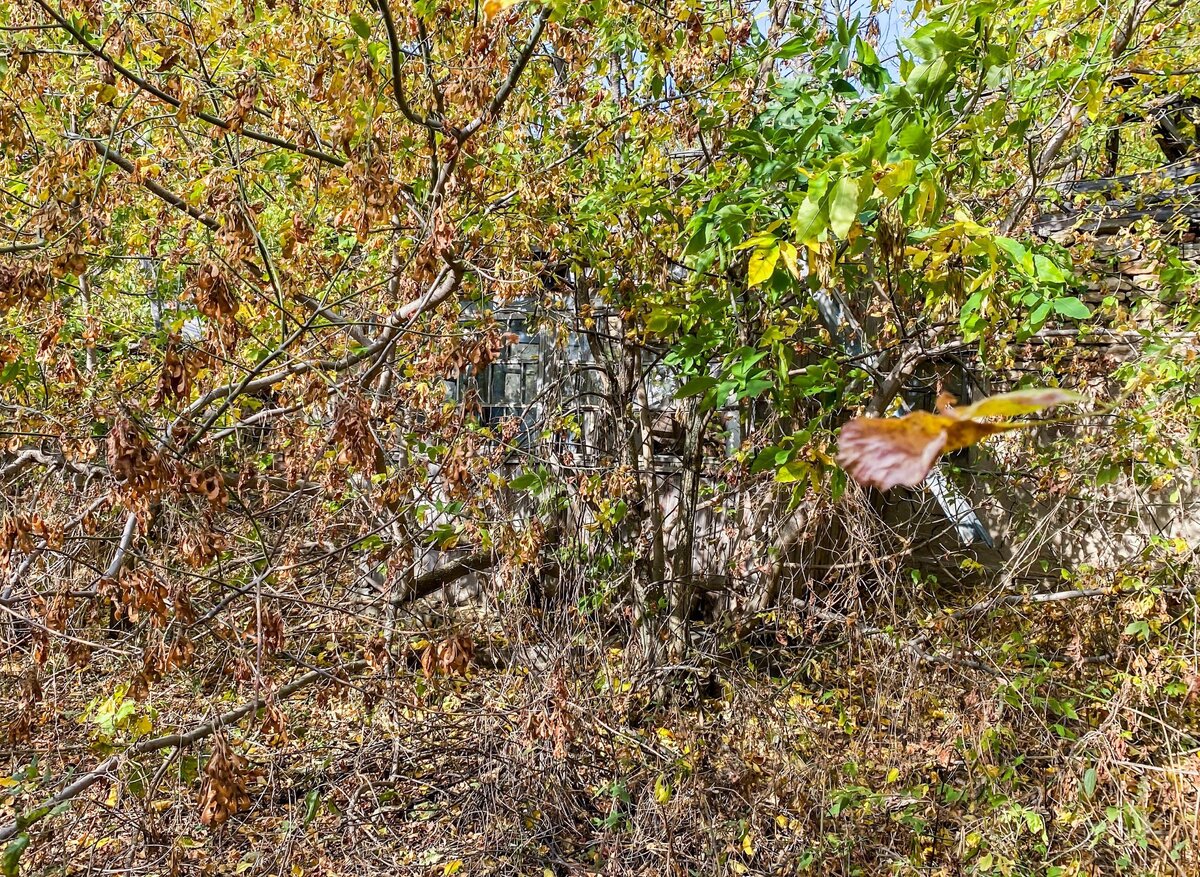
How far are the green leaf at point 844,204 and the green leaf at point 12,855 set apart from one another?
3540 mm

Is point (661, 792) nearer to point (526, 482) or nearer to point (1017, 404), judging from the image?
point (526, 482)

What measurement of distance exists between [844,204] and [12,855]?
3.63 m

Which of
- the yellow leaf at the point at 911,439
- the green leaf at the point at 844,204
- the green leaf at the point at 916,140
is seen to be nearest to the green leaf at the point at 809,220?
the green leaf at the point at 844,204

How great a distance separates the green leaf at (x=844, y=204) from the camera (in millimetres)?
1748

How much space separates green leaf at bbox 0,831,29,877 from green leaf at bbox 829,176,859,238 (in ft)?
11.6

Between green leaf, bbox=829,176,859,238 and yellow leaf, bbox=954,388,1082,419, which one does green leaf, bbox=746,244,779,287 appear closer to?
green leaf, bbox=829,176,859,238

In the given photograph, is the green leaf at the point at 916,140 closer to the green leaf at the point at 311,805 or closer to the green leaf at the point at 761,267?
the green leaf at the point at 761,267

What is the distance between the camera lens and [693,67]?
13.9 feet

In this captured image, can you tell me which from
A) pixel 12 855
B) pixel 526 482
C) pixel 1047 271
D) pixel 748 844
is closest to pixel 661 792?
pixel 748 844

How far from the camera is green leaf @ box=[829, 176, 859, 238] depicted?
1748mm

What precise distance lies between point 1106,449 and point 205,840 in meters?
4.97

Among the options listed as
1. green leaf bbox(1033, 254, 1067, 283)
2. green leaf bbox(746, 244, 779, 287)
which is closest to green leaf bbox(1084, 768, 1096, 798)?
green leaf bbox(1033, 254, 1067, 283)

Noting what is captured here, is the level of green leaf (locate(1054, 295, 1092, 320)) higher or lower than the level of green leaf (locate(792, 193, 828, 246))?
lower

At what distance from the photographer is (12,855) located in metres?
3.08
